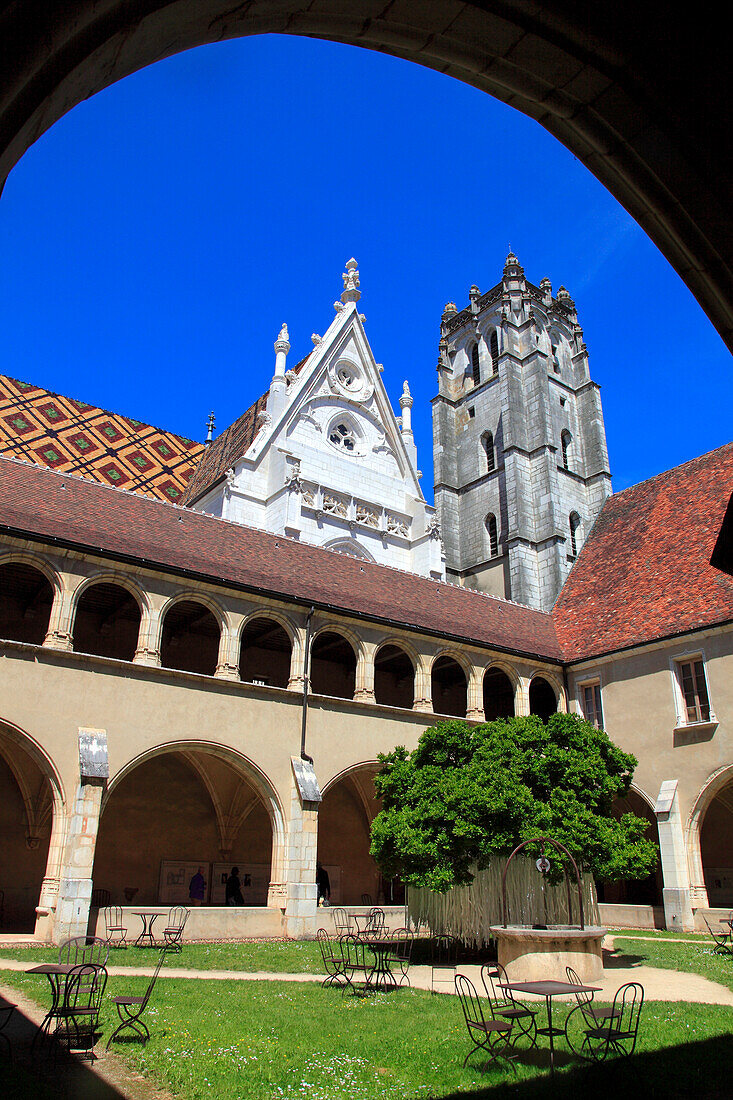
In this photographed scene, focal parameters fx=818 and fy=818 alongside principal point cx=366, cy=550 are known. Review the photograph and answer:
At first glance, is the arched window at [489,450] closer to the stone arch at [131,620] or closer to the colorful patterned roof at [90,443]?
the colorful patterned roof at [90,443]

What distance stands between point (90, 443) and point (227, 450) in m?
4.68

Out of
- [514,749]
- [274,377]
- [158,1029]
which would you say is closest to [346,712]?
[514,749]

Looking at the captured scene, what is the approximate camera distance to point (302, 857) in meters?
15.2

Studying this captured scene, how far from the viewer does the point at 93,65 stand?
2.22 m

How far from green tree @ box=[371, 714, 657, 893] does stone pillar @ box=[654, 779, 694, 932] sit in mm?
4669

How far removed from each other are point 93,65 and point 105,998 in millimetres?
8568

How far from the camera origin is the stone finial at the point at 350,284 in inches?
1168

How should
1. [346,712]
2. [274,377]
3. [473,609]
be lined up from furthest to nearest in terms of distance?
1. [274,377]
2. [473,609]
3. [346,712]

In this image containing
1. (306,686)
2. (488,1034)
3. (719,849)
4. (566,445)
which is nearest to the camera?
(488,1034)

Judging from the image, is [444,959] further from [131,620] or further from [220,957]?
[131,620]

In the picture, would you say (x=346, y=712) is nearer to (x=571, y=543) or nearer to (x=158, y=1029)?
(x=158, y=1029)

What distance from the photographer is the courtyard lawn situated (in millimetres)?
5320

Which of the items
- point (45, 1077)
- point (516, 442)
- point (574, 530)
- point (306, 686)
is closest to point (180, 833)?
point (306, 686)

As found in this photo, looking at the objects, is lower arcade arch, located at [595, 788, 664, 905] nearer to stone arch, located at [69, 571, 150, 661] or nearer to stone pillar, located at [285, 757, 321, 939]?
stone pillar, located at [285, 757, 321, 939]
